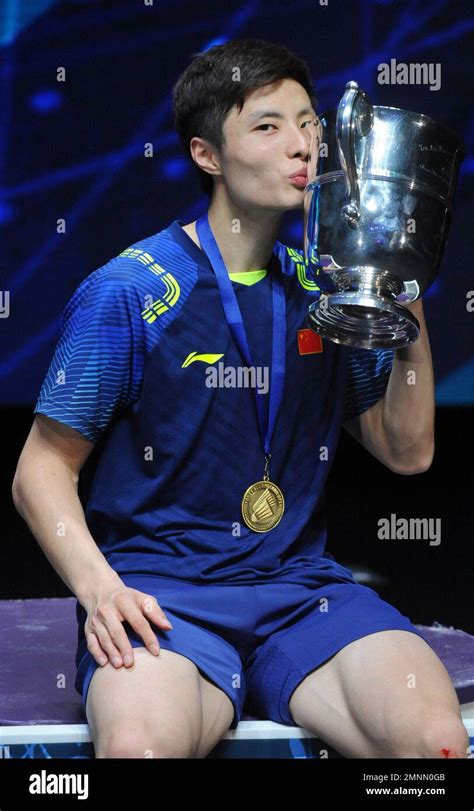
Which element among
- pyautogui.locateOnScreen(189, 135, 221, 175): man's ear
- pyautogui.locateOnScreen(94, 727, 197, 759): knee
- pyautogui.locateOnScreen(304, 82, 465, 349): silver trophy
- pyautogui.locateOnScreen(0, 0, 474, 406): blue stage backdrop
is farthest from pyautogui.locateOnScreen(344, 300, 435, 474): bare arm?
pyautogui.locateOnScreen(0, 0, 474, 406): blue stage backdrop

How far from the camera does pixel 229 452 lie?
219 cm

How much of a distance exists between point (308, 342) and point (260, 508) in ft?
0.96

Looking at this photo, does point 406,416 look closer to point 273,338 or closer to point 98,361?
point 273,338

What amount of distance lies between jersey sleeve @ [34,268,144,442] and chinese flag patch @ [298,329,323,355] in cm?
27

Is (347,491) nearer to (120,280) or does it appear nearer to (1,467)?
(1,467)

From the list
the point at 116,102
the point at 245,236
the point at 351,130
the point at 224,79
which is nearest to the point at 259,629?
the point at 245,236

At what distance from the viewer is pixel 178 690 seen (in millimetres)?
1853

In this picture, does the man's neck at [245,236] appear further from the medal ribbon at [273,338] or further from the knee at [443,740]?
the knee at [443,740]

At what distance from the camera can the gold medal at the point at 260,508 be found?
2.17 m

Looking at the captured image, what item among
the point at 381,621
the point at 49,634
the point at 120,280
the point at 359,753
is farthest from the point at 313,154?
the point at 49,634

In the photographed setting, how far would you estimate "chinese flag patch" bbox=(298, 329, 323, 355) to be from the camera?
7.43 ft

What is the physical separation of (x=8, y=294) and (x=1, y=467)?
1.52 feet

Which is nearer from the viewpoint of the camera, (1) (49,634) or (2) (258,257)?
(2) (258,257)

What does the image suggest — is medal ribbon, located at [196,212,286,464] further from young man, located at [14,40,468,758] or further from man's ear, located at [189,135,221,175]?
man's ear, located at [189,135,221,175]
